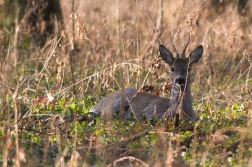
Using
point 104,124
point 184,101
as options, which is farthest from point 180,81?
point 104,124

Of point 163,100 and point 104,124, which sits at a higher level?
point 163,100

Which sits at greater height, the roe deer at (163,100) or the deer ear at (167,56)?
the deer ear at (167,56)

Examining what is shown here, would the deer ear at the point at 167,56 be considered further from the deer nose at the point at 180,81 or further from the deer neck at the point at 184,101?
the deer nose at the point at 180,81

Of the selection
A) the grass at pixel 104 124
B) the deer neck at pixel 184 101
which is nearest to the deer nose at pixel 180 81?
the deer neck at pixel 184 101

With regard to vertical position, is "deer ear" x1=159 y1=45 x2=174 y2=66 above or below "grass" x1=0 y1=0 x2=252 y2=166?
above

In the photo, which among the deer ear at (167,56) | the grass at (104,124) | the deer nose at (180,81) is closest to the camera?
the grass at (104,124)

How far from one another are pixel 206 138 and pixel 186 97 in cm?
205

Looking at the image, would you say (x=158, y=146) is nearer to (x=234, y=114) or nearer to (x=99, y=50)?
(x=234, y=114)

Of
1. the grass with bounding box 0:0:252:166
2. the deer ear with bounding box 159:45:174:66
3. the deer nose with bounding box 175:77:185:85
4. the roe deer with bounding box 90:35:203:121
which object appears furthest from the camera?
the deer ear with bounding box 159:45:174:66

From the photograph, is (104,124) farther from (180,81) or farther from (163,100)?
(163,100)

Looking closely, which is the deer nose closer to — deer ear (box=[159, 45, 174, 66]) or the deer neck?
the deer neck

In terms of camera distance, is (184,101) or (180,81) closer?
(180,81)

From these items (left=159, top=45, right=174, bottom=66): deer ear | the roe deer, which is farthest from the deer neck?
(left=159, top=45, right=174, bottom=66): deer ear

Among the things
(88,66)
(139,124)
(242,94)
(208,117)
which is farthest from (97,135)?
(88,66)
